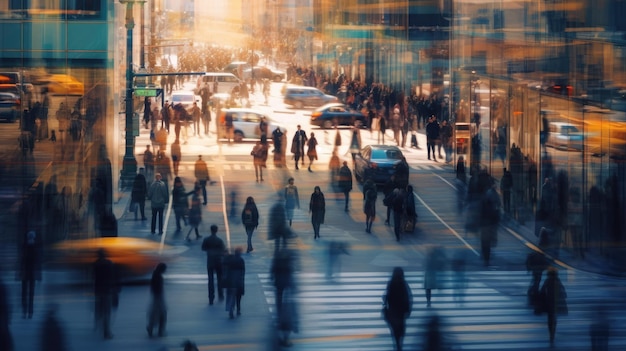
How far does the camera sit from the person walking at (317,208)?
24422mm

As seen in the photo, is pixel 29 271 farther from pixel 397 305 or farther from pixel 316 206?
pixel 316 206

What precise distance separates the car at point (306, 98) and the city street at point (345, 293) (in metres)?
24.9

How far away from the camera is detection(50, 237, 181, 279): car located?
64.8ft

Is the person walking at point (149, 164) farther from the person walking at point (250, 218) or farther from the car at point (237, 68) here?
the car at point (237, 68)

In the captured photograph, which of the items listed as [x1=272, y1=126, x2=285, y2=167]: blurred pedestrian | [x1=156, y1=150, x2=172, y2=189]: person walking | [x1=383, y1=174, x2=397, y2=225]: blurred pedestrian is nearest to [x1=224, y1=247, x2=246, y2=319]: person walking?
[x1=383, y1=174, x2=397, y2=225]: blurred pedestrian

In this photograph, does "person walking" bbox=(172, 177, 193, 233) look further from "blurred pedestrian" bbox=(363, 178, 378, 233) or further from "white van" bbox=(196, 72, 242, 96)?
"white van" bbox=(196, 72, 242, 96)

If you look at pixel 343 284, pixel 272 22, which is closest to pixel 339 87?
pixel 343 284

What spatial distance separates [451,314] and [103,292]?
218 inches

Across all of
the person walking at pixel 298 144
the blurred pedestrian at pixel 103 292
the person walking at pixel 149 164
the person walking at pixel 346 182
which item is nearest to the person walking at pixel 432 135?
the person walking at pixel 298 144

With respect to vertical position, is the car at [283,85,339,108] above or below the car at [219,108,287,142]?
above

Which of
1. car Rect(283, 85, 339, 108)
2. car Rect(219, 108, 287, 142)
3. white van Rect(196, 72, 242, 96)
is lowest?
car Rect(219, 108, 287, 142)

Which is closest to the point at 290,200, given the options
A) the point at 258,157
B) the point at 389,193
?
the point at 389,193

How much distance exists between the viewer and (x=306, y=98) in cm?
5562

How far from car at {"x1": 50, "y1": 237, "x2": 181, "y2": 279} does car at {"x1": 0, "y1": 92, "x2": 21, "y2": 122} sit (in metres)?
13.9
